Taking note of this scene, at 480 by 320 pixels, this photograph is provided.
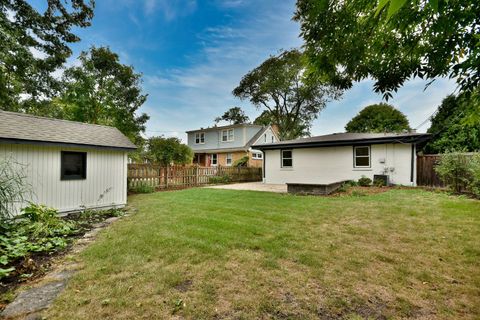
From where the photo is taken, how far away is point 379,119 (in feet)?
89.9

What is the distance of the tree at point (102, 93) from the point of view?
1444 centimetres

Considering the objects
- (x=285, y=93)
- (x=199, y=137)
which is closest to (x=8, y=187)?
(x=199, y=137)

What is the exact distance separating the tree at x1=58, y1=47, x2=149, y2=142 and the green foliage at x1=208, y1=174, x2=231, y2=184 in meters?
6.57

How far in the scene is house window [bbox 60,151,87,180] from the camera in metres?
6.66

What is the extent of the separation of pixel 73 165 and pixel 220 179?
9834 millimetres

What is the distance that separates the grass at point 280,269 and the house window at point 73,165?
268 centimetres

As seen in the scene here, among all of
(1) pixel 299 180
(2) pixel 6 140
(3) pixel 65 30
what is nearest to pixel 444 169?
(1) pixel 299 180

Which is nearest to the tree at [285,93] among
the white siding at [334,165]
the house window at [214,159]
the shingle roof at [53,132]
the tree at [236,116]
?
the tree at [236,116]

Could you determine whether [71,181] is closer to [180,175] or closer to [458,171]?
[180,175]

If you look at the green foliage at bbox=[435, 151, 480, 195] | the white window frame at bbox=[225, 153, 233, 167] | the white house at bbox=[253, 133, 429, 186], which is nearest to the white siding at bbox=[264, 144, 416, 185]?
the white house at bbox=[253, 133, 429, 186]

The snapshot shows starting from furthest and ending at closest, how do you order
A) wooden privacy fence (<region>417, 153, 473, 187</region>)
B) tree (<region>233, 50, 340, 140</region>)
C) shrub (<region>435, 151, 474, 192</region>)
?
tree (<region>233, 50, 340, 140</region>)
wooden privacy fence (<region>417, 153, 473, 187</region>)
shrub (<region>435, 151, 474, 192</region>)

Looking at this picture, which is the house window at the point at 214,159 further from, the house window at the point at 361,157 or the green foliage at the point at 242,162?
the house window at the point at 361,157

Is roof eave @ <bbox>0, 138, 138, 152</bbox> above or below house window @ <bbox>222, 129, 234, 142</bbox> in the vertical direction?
below

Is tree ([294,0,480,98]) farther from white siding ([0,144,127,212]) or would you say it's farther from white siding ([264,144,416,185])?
white siding ([264,144,416,185])
